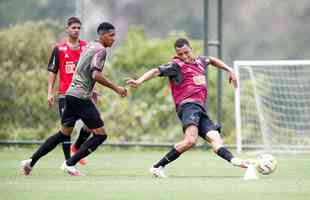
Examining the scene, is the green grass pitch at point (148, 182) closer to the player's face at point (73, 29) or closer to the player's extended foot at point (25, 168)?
the player's extended foot at point (25, 168)

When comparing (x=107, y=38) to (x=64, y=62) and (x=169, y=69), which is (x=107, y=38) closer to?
(x=169, y=69)

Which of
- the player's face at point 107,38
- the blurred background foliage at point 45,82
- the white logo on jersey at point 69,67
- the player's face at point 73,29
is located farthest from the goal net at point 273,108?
the player's face at point 107,38

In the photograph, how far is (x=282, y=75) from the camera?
20016 mm

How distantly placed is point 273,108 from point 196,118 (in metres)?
7.04

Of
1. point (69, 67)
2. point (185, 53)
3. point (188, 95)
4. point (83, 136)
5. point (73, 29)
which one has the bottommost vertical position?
point (83, 136)

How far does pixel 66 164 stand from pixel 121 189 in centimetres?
257

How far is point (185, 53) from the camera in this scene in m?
13.1

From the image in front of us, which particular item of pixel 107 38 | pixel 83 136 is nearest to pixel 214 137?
pixel 107 38

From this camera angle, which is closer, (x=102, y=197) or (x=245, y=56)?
(x=102, y=197)

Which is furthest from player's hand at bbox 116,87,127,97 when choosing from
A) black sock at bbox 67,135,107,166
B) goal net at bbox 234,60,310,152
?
goal net at bbox 234,60,310,152

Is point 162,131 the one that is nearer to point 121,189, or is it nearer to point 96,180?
point 96,180

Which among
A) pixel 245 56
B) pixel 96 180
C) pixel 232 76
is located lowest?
pixel 245 56

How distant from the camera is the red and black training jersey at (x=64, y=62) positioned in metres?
14.5

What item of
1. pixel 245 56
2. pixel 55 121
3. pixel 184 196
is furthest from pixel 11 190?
pixel 245 56
